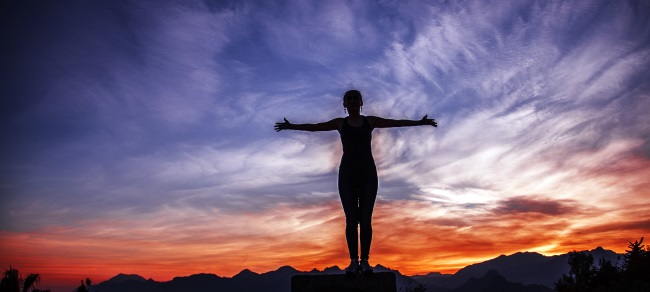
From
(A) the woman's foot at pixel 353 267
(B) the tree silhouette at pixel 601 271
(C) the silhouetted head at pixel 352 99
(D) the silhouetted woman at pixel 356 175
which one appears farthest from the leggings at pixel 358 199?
(B) the tree silhouette at pixel 601 271

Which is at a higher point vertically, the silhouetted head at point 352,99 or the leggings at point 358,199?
the silhouetted head at point 352,99

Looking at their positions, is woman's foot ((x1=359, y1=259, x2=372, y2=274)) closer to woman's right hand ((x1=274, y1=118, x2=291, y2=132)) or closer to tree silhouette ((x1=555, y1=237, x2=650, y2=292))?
woman's right hand ((x1=274, y1=118, x2=291, y2=132))

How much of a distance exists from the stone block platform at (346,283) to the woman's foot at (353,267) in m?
0.07

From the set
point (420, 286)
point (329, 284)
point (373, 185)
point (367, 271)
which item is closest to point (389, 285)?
point (367, 271)

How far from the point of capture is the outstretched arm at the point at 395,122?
7.71m

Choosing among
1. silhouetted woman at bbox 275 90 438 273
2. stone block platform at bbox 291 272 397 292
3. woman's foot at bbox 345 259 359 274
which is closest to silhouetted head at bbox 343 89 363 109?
silhouetted woman at bbox 275 90 438 273

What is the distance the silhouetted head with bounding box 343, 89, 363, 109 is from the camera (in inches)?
297

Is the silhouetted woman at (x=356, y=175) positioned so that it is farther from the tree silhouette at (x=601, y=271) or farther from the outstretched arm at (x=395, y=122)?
the tree silhouette at (x=601, y=271)

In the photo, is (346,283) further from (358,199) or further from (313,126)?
(313,126)

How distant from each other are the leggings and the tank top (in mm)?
102

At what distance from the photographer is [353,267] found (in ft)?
21.9

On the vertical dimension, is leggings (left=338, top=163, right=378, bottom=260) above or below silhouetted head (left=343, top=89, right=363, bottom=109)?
below

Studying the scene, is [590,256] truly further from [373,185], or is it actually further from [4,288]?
[4,288]

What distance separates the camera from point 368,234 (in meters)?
7.04
